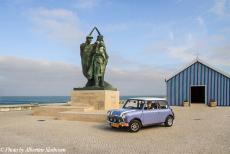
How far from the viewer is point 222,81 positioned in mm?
29453

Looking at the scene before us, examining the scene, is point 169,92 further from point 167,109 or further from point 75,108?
point 167,109

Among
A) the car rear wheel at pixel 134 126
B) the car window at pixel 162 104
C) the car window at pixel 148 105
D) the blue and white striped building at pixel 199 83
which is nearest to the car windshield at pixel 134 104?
the car window at pixel 148 105

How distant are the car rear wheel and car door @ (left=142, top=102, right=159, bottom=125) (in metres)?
0.41

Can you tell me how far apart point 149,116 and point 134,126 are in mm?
1094

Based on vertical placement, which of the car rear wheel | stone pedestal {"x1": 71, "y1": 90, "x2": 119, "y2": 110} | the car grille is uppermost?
stone pedestal {"x1": 71, "y1": 90, "x2": 119, "y2": 110}

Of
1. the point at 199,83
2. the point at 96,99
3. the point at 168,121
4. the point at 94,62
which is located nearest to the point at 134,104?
the point at 168,121

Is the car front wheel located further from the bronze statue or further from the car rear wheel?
the bronze statue

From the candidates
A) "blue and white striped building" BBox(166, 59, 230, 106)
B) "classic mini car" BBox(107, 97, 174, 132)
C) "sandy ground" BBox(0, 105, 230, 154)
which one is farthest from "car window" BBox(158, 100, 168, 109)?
"blue and white striped building" BBox(166, 59, 230, 106)

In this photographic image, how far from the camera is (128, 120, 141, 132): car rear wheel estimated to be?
→ 1264 centimetres

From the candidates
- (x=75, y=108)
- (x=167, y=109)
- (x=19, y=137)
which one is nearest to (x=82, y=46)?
(x=75, y=108)

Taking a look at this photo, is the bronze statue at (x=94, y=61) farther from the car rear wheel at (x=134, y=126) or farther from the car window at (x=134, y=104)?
the car rear wheel at (x=134, y=126)

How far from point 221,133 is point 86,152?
254 inches

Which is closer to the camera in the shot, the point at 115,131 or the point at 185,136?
the point at 185,136

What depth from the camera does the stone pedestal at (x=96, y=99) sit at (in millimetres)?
20984
